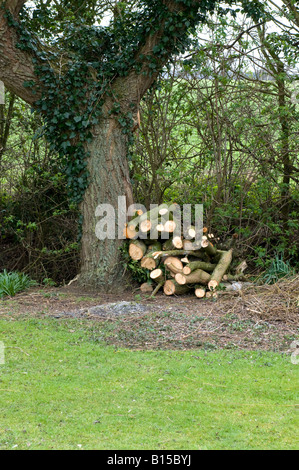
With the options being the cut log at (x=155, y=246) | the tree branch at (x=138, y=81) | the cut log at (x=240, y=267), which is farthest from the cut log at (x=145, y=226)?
the tree branch at (x=138, y=81)

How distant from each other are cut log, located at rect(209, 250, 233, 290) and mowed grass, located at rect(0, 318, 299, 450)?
8.08ft

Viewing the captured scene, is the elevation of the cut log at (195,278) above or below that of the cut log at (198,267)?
below

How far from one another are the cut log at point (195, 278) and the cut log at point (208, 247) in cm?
40

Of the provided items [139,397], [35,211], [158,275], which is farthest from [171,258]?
[139,397]

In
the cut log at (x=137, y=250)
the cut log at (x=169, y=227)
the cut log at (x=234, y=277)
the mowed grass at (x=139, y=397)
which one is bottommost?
the mowed grass at (x=139, y=397)

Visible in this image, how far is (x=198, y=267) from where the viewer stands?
332 inches

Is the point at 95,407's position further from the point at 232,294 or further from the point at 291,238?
the point at 291,238

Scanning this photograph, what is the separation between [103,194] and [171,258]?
62.7 inches

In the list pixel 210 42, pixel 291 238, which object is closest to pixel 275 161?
pixel 291 238

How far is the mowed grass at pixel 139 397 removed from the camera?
3.79m

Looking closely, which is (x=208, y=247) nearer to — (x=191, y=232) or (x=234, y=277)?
(x=191, y=232)

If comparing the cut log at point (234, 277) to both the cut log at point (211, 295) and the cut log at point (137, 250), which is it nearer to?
the cut log at point (211, 295)

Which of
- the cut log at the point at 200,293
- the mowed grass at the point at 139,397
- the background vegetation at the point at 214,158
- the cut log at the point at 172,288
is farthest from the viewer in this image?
the background vegetation at the point at 214,158

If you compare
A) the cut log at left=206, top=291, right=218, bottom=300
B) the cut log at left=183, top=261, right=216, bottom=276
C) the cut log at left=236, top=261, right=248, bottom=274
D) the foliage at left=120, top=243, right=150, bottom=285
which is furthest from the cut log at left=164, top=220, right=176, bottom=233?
the cut log at left=236, top=261, right=248, bottom=274
